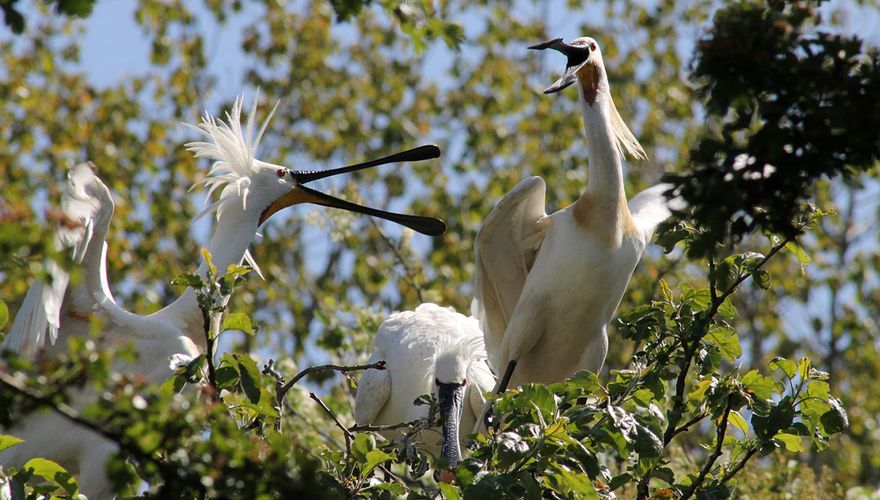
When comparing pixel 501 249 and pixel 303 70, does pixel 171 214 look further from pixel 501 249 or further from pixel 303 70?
pixel 501 249

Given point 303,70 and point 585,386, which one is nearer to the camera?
point 585,386

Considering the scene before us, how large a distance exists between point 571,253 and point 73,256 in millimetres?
2597

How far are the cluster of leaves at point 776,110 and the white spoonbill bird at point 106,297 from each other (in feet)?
8.65

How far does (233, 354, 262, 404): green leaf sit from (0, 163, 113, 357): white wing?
3.90ft

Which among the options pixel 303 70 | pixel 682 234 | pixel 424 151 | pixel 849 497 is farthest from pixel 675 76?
pixel 682 234

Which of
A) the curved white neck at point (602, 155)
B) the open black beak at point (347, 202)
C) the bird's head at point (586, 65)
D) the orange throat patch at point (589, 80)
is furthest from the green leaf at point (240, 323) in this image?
the orange throat patch at point (589, 80)

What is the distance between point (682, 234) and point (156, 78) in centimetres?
959

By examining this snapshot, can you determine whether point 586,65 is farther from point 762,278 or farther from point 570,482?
point 570,482

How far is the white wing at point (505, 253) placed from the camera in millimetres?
Result: 6191

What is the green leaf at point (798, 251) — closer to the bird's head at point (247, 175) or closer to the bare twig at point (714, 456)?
the bare twig at point (714, 456)

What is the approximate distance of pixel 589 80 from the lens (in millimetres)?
6145

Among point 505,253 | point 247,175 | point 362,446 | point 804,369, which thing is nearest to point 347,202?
point 247,175

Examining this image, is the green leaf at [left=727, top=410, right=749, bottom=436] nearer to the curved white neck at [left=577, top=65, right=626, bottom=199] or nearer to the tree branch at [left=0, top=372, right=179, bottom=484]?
the curved white neck at [left=577, top=65, right=626, bottom=199]

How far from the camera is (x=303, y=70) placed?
12.9 metres
